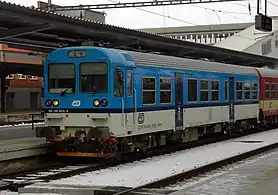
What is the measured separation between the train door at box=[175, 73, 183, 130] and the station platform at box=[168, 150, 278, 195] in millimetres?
4657

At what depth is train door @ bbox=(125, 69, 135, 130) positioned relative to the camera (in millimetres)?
14312

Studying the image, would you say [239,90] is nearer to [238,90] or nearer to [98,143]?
[238,90]

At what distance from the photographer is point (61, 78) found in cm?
1474

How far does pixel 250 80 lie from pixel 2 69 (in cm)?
2000

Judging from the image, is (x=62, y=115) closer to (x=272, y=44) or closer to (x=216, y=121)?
(x=216, y=121)

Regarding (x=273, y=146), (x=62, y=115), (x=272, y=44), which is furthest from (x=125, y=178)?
(x=272, y=44)

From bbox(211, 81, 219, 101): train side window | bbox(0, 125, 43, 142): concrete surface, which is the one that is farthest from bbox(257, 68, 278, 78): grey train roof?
bbox(0, 125, 43, 142): concrete surface

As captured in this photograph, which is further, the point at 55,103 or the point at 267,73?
the point at 267,73

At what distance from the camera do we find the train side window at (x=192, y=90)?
18.0 metres

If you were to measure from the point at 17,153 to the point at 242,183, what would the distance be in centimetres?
614

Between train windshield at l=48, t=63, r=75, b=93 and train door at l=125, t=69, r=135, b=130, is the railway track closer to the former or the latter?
train door at l=125, t=69, r=135, b=130

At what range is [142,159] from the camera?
1551 centimetres

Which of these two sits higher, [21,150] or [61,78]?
[61,78]

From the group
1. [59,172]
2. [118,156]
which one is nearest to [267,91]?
[118,156]
